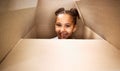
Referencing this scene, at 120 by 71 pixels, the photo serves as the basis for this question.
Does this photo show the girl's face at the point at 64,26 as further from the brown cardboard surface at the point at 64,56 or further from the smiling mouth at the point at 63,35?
the brown cardboard surface at the point at 64,56

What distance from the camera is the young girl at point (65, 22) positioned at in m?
0.74

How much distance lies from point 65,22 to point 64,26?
0.06 feet

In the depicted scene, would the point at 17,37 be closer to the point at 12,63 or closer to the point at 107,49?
the point at 12,63

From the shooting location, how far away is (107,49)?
611mm

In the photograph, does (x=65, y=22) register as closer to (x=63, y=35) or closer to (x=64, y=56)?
(x=63, y=35)

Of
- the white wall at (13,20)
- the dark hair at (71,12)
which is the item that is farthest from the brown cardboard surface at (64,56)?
the dark hair at (71,12)

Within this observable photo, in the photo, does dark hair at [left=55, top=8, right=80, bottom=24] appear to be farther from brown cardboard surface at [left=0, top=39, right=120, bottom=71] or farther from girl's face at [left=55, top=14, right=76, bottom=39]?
brown cardboard surface at [left=0, top=39, right=120, bottom=71]

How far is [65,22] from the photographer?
0.79 m

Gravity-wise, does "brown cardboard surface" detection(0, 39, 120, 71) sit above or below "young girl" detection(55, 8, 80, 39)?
below

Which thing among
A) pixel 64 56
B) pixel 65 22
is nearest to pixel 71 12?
pixel 65 22

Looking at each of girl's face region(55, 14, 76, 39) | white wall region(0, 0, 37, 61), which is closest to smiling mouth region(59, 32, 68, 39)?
girl's face region(55, 14, 76, 39)

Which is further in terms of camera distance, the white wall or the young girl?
the young girl

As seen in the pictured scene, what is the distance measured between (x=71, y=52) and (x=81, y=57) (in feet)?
0.12

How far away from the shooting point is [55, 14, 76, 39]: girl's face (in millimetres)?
766
